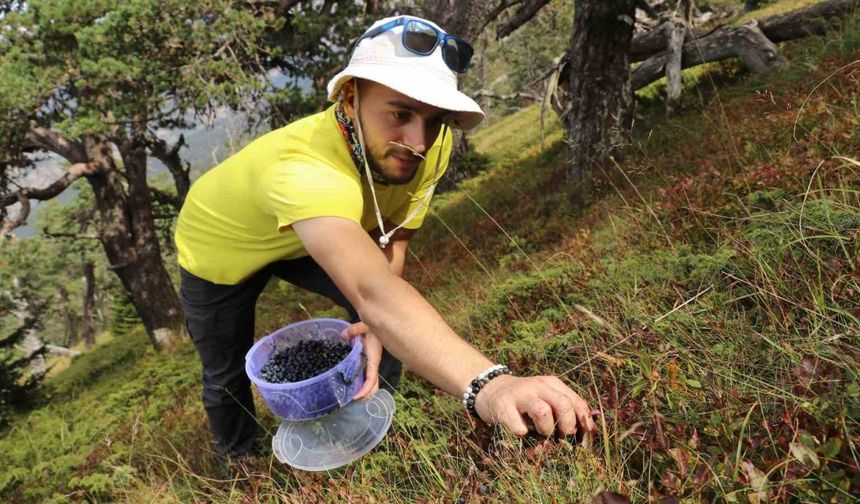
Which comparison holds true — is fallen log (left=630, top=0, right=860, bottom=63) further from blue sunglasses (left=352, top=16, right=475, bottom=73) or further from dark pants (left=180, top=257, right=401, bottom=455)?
dark pants (left=180, top=257, right=401, bottom=455)

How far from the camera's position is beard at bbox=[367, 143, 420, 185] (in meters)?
2.41

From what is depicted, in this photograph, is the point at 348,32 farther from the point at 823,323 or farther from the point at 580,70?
the point at 823,323

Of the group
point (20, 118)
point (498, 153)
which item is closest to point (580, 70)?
point (20, 118)

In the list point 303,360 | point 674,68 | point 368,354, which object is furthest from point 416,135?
point 674,68

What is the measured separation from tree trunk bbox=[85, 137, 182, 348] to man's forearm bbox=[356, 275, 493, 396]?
1054cm

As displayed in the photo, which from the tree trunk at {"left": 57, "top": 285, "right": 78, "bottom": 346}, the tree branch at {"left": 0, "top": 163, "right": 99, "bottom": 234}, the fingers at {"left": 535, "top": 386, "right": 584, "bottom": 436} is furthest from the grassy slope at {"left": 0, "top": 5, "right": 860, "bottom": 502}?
the tree trunk at {"left": 57, "top": 285, "right": 78, "bottom": 346}

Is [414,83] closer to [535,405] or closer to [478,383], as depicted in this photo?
[478,383]

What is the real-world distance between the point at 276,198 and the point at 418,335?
861 mm

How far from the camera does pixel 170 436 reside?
15.2 feet

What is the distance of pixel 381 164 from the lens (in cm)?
247

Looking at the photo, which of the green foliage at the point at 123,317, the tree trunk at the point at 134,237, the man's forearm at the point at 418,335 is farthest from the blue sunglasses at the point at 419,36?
the green foliage at the point at 123,317

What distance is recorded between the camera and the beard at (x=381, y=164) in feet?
7.90

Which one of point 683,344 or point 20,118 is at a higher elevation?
point 20,118

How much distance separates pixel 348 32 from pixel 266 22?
4.74 feet
